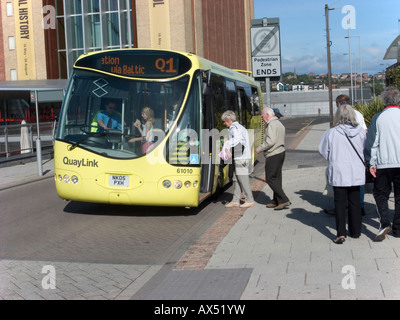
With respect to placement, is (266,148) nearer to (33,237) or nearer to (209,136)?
(209,136)

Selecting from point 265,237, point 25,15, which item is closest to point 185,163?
point 265,237

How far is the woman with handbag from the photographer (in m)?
7.09

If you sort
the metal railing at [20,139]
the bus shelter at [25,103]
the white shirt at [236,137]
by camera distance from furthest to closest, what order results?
the bus shelter at [25,103], the metal railing at [20,139], the white shirt at [236,137]

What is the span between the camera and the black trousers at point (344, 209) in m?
7.16

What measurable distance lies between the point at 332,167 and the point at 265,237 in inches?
54.4

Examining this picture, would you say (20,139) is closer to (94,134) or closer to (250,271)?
(94,134)

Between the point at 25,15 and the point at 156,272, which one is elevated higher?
the point at 25,15

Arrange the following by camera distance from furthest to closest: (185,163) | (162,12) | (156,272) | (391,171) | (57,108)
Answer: (162,12) → (57,108) → (185,163) → (391,171) → (156,272)

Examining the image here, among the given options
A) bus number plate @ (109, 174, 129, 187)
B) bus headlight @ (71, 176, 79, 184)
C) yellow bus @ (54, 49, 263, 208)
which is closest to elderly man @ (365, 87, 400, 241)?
yellow bus @ (54, 49, 263, 208)

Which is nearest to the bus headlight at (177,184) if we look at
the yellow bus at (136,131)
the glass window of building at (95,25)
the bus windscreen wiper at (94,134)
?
A: the yellow bus at (136,131)

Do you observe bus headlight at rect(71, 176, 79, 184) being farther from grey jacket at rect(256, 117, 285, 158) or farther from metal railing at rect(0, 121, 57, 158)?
metal railing at rect(0, 121, 57, 158)

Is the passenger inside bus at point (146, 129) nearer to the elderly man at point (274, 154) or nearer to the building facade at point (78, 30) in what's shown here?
the elderly man at point (274, 154)

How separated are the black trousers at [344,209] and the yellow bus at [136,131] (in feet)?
9.73
